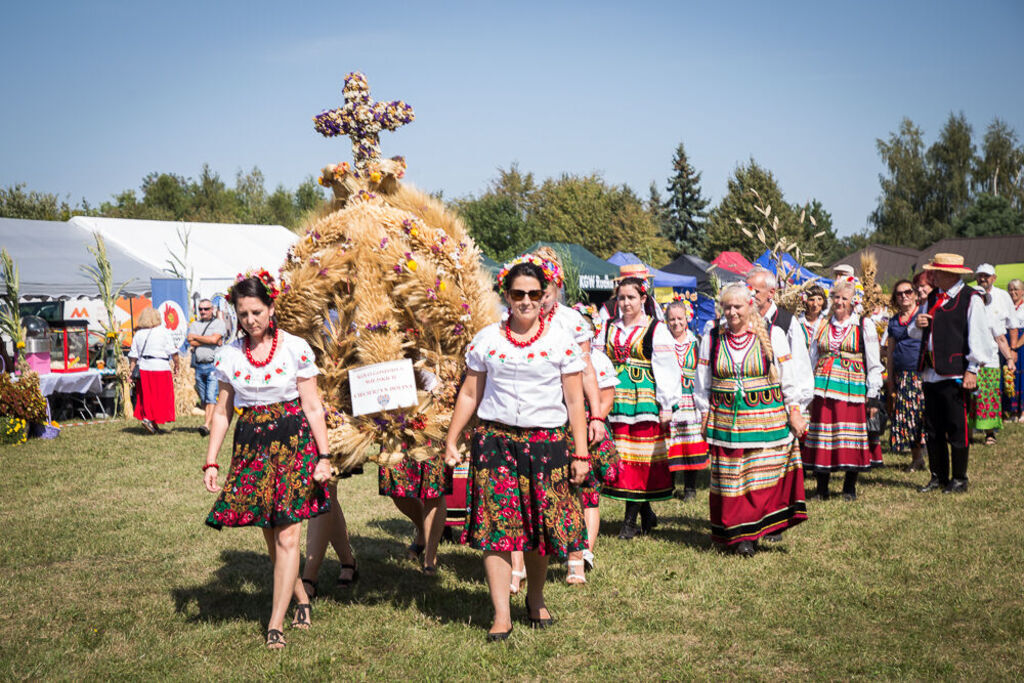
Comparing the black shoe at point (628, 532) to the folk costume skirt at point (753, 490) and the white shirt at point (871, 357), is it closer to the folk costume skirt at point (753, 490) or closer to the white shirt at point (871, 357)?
the folk costume skirt at point (753, 490)

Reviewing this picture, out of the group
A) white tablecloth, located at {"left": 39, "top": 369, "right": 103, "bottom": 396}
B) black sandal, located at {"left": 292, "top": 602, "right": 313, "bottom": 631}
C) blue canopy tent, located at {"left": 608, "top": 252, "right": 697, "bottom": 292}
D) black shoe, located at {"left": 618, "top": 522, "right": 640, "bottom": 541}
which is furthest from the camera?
blue canopy tent, located at {"left": 608, "top": 252, "right": 697, "bottom": 292}

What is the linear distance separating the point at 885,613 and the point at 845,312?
3.77 m

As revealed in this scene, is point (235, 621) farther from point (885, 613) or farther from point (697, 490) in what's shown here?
point (697, 490)

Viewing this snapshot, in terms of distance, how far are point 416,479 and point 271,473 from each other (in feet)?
3.06

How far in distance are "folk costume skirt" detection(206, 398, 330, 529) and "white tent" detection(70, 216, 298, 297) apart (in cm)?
1511

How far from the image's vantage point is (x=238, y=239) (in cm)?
2419

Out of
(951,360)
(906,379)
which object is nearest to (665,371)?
(951,360)

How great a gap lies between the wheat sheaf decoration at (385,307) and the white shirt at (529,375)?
2.17 feet

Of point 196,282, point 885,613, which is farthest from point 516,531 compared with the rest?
point 196,282

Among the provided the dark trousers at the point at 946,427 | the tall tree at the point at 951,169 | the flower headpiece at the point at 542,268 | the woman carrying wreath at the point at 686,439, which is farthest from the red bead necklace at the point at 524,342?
the tall tree at the point at 951,169

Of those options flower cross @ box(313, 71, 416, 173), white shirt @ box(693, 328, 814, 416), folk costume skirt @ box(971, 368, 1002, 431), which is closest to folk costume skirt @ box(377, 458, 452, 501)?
flower cross @ box(313, 71, 416, 173)

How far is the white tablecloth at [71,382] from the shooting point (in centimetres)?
1327

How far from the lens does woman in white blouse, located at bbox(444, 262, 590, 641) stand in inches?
175

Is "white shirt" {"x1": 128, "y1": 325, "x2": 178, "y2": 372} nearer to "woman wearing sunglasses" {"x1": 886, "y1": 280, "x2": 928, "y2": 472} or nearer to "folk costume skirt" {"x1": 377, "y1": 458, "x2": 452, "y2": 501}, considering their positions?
"folk costume skirt" {"x1": 377, "y1": 458, "x2": 452, "y2": 501}
